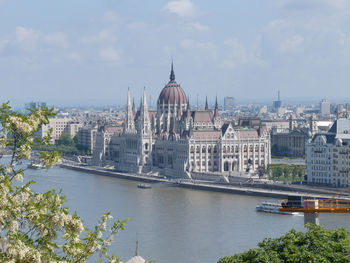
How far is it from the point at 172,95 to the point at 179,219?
35.6 metres

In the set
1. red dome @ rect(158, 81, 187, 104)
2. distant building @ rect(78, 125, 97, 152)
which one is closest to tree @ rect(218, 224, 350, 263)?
red dome @ rect(158, 81, 187, 104)

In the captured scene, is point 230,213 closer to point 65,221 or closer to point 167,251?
point 167,251

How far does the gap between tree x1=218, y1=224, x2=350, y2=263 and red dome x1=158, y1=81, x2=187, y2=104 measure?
58.3 m

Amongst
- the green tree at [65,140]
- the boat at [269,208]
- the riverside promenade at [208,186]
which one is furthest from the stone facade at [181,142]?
the boat at [269,208]

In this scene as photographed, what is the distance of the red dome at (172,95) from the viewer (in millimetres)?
74000

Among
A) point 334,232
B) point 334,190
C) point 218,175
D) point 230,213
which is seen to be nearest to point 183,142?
point 218,175

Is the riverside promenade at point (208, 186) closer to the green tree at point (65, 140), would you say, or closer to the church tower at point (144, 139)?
the church tower at point (144, 139)

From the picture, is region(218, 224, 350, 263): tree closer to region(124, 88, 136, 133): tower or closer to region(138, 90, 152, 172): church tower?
region(138, 90, 152, 172): church tower

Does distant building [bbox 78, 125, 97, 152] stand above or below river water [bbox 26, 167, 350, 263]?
above

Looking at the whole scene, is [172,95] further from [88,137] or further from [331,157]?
[331,157]

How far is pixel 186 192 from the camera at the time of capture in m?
54.5

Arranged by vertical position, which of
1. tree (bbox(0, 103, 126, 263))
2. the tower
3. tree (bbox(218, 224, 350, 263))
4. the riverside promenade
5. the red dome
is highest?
the red dome

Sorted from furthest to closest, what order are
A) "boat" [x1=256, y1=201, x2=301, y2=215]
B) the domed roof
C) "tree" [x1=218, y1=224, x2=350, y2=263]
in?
the domed roof < "boat" [x1=256, y1=201, x2=301, y2=215] < "tree" [x1=218, y1=224, x2=350, y2=263]

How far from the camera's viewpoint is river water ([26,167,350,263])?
3012 cm
